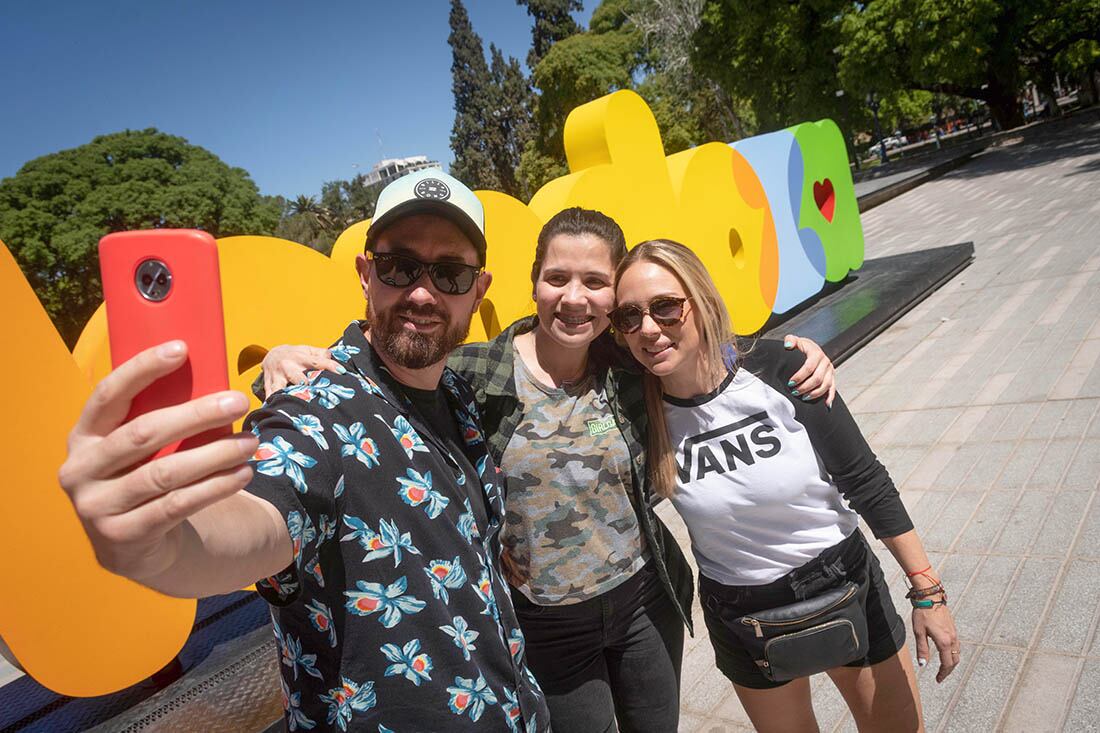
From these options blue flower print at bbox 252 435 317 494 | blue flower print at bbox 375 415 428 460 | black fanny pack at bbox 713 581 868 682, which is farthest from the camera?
black fanny pack at bbox 713 581 868 682

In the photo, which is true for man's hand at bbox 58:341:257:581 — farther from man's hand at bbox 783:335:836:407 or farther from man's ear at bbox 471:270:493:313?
man's hand at bbox 783:335:836:407

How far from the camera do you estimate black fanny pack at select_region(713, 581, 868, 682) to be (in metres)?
1.83

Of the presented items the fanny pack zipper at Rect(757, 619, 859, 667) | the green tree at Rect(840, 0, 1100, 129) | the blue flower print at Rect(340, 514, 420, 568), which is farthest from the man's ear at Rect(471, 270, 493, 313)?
the green tree at Rect(840, 0, 1100, 129)

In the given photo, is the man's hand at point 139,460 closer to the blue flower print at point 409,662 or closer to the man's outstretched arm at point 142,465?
the man's outstretched arm at point 142,465

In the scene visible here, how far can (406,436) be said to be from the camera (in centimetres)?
144

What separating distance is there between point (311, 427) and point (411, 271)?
51 centimetres

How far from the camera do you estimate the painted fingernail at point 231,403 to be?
0.75 meters

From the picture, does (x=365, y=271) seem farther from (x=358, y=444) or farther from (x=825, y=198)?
(x=825, y=198)

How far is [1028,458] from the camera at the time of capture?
418 centimetres

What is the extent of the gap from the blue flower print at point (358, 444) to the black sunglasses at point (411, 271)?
43 centimetres

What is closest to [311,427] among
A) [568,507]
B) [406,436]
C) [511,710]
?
[406,436]

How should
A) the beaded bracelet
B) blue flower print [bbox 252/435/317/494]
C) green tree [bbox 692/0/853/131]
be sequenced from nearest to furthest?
1. blue flower print [bbox 252/435/317/494]
2. the beaded bracelet
3. green tree [bbox 692/0/853/131]

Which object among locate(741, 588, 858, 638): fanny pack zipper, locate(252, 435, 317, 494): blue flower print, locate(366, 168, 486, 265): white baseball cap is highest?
locate(366, 168, 486, 265): white baseball cap

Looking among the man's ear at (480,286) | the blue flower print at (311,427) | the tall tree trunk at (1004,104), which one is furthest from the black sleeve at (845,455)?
the tall tree trunk at (1004,104)
